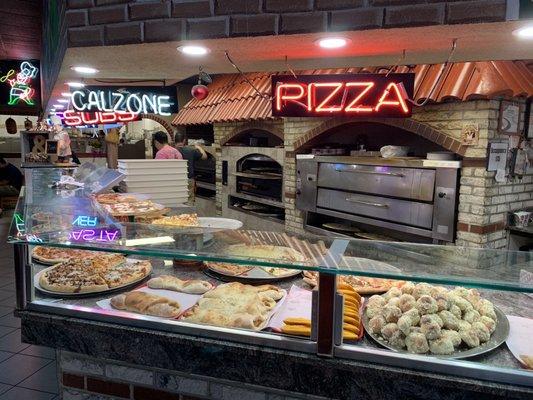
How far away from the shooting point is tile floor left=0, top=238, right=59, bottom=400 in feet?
10.6

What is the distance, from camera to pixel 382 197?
5.50 metres

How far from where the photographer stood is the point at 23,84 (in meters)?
8.10

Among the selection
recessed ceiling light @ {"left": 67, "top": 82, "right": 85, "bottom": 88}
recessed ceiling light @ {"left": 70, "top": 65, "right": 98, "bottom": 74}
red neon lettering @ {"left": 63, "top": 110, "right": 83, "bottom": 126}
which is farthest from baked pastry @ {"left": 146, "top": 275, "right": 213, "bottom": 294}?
red neon lettering @ {"left": 63, "top": 110, "right": 83, "bottom": 126}

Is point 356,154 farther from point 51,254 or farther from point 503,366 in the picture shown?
point 503,366

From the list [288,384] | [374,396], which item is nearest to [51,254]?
[288,384]

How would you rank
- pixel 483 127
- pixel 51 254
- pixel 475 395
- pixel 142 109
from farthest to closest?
pixel 142 109, pixel 483 127, pixel 51 254, pixel 475 395

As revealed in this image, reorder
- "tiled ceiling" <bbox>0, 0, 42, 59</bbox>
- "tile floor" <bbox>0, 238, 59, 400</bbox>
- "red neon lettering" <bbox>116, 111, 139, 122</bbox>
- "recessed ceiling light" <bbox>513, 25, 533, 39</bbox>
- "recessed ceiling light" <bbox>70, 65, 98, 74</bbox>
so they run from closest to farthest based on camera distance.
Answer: "recessed ceiling light" <bbox>513, 25, 533, 39</bbox>
"tile floor" <bbox>0, 238, 59, 400</bbox>
"recessed ceiling light" <bbox>70, 65, 98, 74</bbox>
"tiled ceiling" <bbox>0, 0, 42, 59</bbox>
"red neon lettering" <bbox>116, 111, 139, 122</bbox>

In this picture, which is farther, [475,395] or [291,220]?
[291,220]

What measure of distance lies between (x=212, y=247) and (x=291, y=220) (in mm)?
5402

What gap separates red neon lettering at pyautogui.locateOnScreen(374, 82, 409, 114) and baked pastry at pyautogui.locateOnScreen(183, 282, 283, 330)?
2736 millimetres

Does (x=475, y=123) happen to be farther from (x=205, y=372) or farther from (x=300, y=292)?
(x=205, y=372)

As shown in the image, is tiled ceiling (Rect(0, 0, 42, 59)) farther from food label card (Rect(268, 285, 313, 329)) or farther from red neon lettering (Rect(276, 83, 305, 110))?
food label card (Rect(268, 285, 313, 329))

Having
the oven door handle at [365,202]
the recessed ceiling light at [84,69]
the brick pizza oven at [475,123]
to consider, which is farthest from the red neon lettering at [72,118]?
the brick pizza oven at [475,123]

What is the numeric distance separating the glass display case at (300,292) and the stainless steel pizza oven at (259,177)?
5.17 metres
